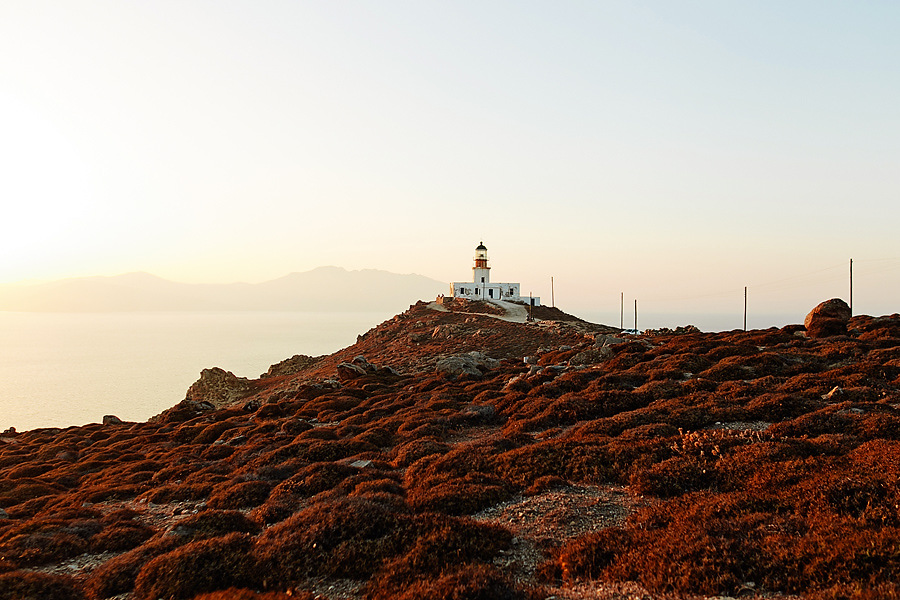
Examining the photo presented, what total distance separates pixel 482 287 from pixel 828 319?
228ft

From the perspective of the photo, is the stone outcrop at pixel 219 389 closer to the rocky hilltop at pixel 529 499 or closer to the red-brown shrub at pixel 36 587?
the rocky hilltop at pixel 529 499

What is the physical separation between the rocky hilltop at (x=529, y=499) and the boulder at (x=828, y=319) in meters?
6.83

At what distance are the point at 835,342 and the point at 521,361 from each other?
77.1 feet

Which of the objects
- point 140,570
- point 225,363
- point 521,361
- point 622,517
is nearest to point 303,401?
point 521,361

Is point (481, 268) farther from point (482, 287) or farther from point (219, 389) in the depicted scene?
point (219, 389)

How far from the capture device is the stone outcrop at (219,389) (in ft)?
203

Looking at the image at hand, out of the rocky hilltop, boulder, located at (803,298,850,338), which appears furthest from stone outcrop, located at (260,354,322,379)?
boulder, located at (803,298,850,338)

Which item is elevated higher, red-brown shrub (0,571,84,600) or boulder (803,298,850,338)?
boulder (803,298,850,338)

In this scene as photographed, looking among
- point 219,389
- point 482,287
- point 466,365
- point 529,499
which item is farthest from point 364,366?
point 482,287

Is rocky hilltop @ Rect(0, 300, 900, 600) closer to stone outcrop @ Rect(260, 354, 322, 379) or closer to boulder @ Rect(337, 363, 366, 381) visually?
boulder @ Rect(337, 363, 366, 381)

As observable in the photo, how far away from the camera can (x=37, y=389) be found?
461 ft

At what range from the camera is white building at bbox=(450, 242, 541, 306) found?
101375mm

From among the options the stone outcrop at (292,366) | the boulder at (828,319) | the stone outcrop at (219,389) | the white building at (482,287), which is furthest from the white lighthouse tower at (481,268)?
the boulder at (828,319)

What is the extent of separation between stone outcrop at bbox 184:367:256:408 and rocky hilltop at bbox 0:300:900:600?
112 feet
